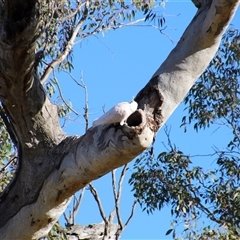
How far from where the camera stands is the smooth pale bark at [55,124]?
11.7 feet

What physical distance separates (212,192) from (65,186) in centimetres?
342

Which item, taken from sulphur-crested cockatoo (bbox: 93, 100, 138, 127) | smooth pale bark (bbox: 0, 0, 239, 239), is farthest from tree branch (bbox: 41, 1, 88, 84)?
sulphur-crested cockatoo (bbox: 93, 100, 138, 127)

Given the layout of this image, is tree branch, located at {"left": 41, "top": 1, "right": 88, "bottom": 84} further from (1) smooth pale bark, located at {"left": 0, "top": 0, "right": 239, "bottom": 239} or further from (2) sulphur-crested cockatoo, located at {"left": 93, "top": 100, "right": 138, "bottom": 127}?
(2) sulphur-crested cockatoo, located at {"left": 93, "top": 100, "right": 138, "bottom": 127}

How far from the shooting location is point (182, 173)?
7000 millimetres

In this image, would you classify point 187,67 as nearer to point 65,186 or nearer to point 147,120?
point 147,120

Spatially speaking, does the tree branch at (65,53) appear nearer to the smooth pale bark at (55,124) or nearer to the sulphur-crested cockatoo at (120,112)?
the smooth pale bark at (55,124)

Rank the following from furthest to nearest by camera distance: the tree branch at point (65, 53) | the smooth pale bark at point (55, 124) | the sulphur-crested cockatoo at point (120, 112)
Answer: the tree branch at point (65, 53)
the smooth pale bark at point (55, 124)
the sulphur-crested cockatoo at point (120, 112)

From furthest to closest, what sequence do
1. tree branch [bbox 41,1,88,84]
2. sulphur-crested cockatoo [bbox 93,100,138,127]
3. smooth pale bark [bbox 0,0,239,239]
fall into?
1. tree branch [bbox 41,1,88,84]
2. smooth pale bark [bbox 0,0,239,239]
3. sulphur-crested cockatoo [bbox 93,100,138,127]

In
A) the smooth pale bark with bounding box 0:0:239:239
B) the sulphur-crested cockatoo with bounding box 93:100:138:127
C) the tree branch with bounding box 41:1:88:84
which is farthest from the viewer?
the tree branch with bounding box 41:1:88:84

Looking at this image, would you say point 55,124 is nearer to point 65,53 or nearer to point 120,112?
point 120,112

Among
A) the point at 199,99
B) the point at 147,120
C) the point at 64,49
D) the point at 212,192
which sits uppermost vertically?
the point at 64,49

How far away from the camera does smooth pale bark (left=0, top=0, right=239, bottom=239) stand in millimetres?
3562

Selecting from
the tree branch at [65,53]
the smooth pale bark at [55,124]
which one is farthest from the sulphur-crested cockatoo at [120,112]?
the tree branch at [65,53]

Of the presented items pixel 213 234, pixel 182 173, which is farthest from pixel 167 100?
pixel 182 173
